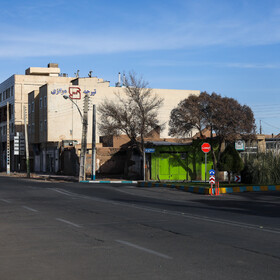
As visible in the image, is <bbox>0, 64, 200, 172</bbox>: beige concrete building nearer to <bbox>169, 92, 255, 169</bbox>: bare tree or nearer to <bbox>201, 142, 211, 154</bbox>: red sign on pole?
<bbox>169, 92, 255, 169</bbox>: bare tree

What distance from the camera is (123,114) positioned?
153ft

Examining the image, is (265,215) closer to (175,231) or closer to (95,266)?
(175,231)

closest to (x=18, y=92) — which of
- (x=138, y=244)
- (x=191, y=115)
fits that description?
(x=191, y=115)

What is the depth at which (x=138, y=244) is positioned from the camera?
970cm

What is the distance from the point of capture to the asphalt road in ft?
23.6

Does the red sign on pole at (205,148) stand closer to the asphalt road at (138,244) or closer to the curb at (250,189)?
the curb at (250,189)

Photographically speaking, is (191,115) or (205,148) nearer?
(205,148)

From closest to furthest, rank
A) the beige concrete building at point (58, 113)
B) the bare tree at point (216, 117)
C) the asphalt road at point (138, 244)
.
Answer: the asphalt road at point (138, 244)
the bare tree at point (216, 117)
the beige concrete building at point (58, 113)

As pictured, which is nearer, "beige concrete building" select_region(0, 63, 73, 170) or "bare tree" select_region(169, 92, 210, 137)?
"bare tree" select_region(169, 92, 210, 137)

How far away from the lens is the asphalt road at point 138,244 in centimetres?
718

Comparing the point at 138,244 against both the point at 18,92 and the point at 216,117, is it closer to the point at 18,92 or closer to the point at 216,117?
the point at 216,117

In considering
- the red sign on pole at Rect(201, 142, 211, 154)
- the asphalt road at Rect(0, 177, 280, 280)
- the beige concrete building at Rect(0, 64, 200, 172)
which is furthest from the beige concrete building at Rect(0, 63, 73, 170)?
the asphalt road at Rect(0, 177, 280, 280)

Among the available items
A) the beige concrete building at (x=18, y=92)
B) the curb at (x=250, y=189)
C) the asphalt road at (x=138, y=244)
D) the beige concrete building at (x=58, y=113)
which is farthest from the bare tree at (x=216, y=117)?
the beige concrete building at (x=18, y=92)

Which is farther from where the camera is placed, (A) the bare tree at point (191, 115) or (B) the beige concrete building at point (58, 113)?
(B) the beige concrete building at point (58, 113)
